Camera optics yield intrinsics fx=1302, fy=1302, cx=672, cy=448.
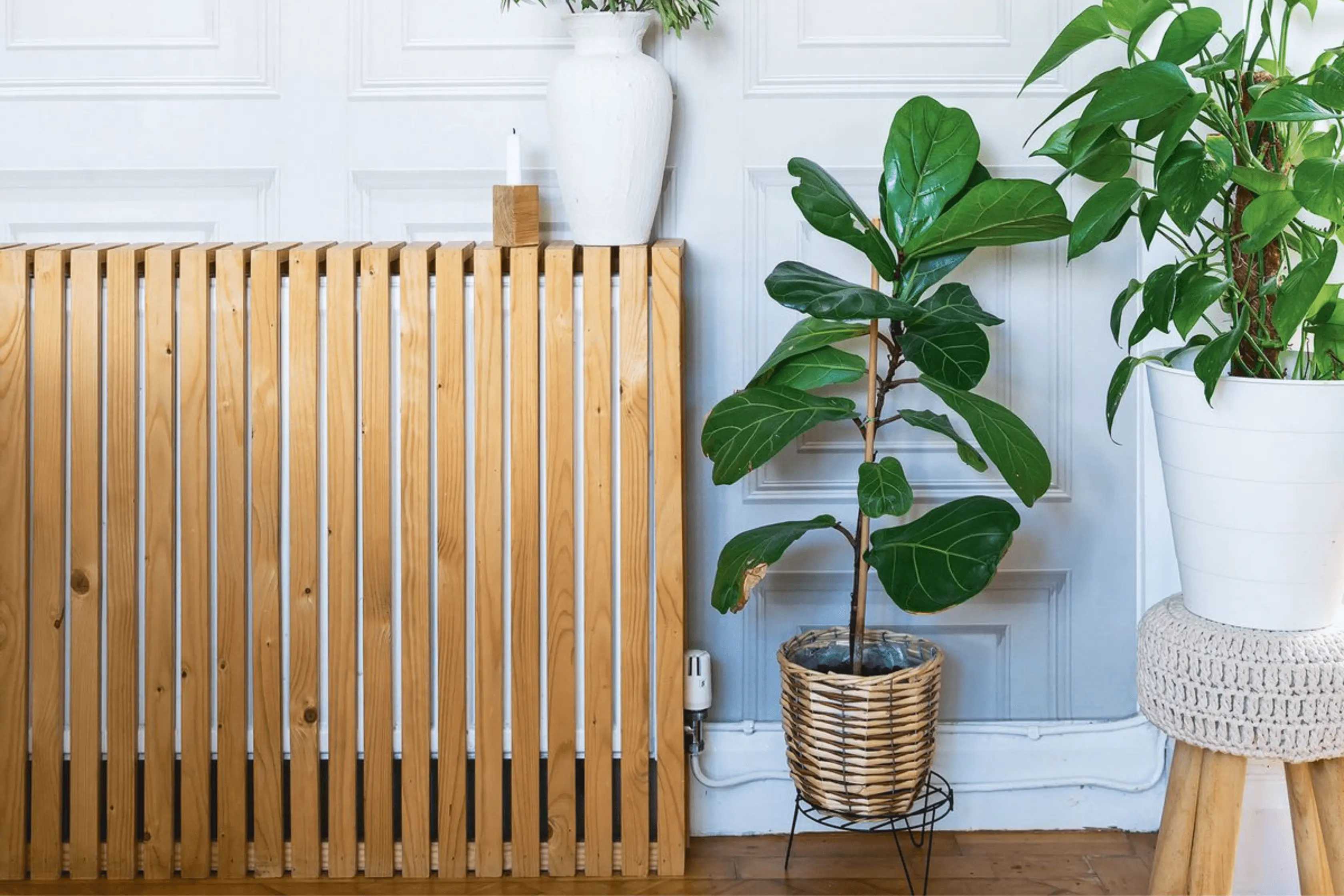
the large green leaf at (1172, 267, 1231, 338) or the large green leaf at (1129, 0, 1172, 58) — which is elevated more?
the large green leaf at (1129, 0, 1172, 58)

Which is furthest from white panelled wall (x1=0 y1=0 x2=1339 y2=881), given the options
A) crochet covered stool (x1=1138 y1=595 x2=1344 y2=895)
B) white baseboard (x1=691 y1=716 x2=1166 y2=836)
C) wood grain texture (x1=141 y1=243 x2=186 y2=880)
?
crochet covered stool (x1=1138 y1=595 x2=1344 y2=895)

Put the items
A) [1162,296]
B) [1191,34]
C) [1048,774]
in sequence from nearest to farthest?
[1191,34]
[1162,296]
[1048,774]

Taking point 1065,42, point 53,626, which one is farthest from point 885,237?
point 53,626

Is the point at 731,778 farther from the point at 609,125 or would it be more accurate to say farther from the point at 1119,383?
the point at 609,125

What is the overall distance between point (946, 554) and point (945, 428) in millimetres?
184

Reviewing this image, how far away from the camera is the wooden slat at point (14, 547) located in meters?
1.82

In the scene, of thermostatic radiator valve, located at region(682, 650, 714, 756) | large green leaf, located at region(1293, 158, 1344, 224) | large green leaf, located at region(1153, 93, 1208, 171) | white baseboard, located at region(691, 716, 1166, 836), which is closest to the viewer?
large green leaf, located at region(1293, 158, 1344, 224)

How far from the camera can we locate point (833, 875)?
1923 mm

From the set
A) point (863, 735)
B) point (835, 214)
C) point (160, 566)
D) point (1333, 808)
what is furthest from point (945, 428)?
point (160, 566)

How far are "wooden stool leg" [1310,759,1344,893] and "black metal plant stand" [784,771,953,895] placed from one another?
1.63ft

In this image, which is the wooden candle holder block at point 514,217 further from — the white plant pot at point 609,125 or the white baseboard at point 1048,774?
the white baseboard at point 1048,774

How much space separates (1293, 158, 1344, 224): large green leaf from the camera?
131 cm

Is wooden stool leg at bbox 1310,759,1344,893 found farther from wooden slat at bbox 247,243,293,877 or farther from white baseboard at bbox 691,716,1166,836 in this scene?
wooden slat at bbox 247,243,293,877

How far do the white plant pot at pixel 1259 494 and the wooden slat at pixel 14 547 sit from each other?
1533 millimetres
